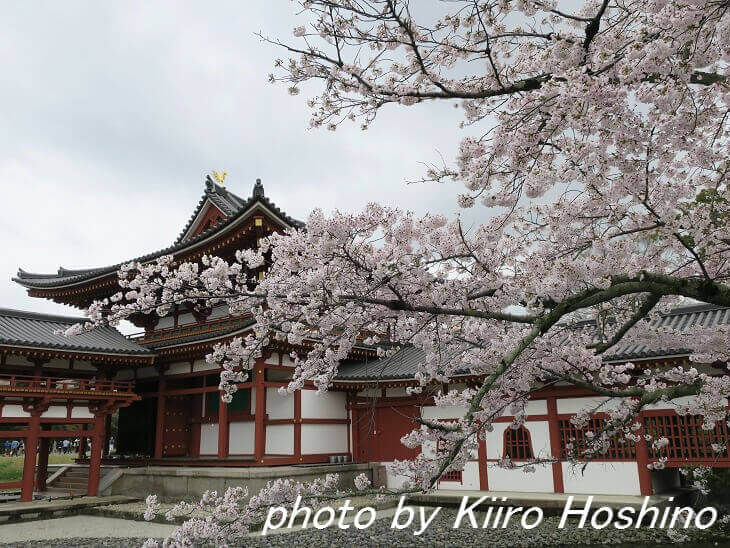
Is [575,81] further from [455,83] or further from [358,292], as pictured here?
[358,292]

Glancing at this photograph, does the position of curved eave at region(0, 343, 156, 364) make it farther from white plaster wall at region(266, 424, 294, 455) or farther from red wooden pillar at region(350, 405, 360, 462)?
red wooden pillar at region(350, 405, 360, 462)

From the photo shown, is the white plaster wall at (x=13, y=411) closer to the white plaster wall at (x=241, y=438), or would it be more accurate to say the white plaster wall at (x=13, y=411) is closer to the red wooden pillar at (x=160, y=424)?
the red wooden pillar at (x=160, y=424)

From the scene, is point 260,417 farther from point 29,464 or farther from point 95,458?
point 29,464

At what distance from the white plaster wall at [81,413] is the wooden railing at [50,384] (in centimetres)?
55

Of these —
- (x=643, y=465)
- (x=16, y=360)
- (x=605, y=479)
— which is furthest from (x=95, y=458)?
(x=643, y=465)

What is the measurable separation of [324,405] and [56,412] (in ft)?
22.7

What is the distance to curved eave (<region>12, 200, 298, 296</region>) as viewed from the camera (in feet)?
44.8

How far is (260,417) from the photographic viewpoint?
1348 cm

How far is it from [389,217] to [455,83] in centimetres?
135

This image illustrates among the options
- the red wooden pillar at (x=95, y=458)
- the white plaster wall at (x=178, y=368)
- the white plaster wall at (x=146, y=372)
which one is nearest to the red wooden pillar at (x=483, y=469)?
the white plaster wall at (x=178, y=368)

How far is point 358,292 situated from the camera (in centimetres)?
502

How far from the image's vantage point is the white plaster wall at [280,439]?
555 inches

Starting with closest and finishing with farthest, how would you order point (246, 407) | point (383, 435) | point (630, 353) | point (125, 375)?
1. point (630, 353)
2. point (246, 407)
3. point (383, 435)
4. point (125, 375)

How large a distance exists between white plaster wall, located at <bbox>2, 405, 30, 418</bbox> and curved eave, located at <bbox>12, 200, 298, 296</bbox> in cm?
452
